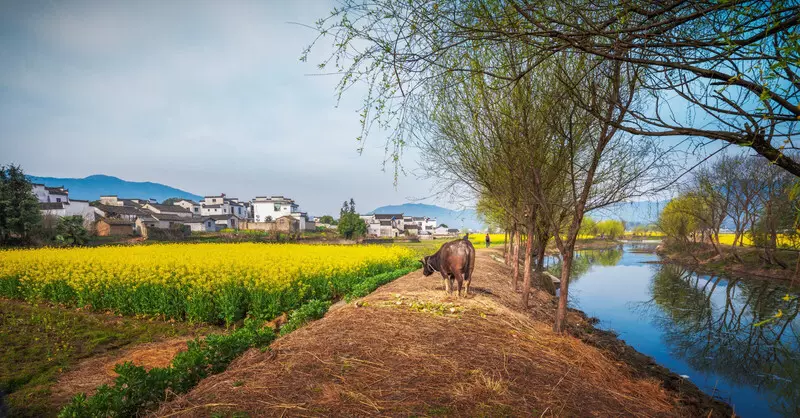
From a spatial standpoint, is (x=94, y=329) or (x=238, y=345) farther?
(x=94, y=329)

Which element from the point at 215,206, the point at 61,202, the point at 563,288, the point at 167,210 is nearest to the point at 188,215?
the point at 167,210

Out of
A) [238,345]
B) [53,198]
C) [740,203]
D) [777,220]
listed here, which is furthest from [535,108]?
[53,198]

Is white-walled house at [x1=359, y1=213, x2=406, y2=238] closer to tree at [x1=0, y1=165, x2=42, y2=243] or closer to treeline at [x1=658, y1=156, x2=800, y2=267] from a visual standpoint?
tree at [x1=0, y1=165, x2=42, y2=243]

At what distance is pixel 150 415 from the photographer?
13.2 feet

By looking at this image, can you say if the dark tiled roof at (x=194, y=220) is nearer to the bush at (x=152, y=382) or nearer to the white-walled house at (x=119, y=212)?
the white-walled house at (x=119, y=212)

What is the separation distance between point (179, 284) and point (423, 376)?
439 inches

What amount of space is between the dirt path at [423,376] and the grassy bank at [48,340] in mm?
4850

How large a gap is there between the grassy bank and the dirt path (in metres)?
4.85

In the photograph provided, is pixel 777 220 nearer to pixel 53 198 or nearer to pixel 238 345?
pixel 238 345

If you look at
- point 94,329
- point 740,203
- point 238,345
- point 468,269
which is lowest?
point 94,329

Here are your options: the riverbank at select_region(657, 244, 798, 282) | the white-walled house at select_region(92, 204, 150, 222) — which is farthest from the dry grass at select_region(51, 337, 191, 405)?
the white-walled house at select_region(92, 204, 150, 222)

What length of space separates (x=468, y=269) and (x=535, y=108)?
4165mm

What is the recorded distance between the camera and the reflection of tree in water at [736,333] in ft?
33.3

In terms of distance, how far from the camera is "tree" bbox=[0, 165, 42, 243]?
3008cm
